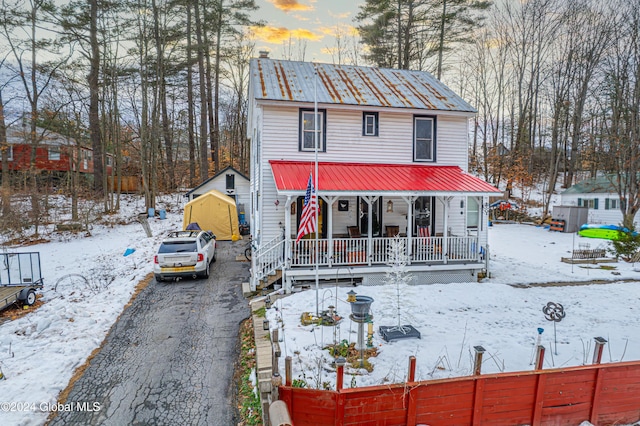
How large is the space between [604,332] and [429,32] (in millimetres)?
24996

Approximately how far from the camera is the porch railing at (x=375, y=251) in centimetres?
1048

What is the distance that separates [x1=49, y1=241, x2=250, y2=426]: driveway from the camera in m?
5.04

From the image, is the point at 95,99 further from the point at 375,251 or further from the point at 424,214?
the point at 424,214

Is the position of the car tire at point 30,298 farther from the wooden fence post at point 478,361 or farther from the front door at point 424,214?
the front door at point 424,214

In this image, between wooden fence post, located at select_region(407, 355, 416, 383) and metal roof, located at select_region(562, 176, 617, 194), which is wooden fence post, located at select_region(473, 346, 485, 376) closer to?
wooden fence post, located at select_region(407, 355, 416, 383)

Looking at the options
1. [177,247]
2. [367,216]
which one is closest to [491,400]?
[367,216]

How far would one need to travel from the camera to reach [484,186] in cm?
1164

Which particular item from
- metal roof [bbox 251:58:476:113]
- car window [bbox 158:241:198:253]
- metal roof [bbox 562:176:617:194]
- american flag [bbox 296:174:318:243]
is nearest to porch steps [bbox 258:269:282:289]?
american flag [bbox 296:174:318:243]

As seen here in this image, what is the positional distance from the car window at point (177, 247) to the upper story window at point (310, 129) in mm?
5130

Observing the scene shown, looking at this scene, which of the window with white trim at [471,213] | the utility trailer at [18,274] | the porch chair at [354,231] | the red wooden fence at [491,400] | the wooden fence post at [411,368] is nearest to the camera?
the red wooden fence at [491,400]

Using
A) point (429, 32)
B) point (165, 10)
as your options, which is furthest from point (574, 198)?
point (165, 10)

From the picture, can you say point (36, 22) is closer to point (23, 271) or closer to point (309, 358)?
point (23, 271)

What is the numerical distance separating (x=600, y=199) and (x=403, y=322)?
25.3 meters

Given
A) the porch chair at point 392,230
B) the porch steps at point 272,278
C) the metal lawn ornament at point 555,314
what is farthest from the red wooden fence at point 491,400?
the porch chair at point 392,230
